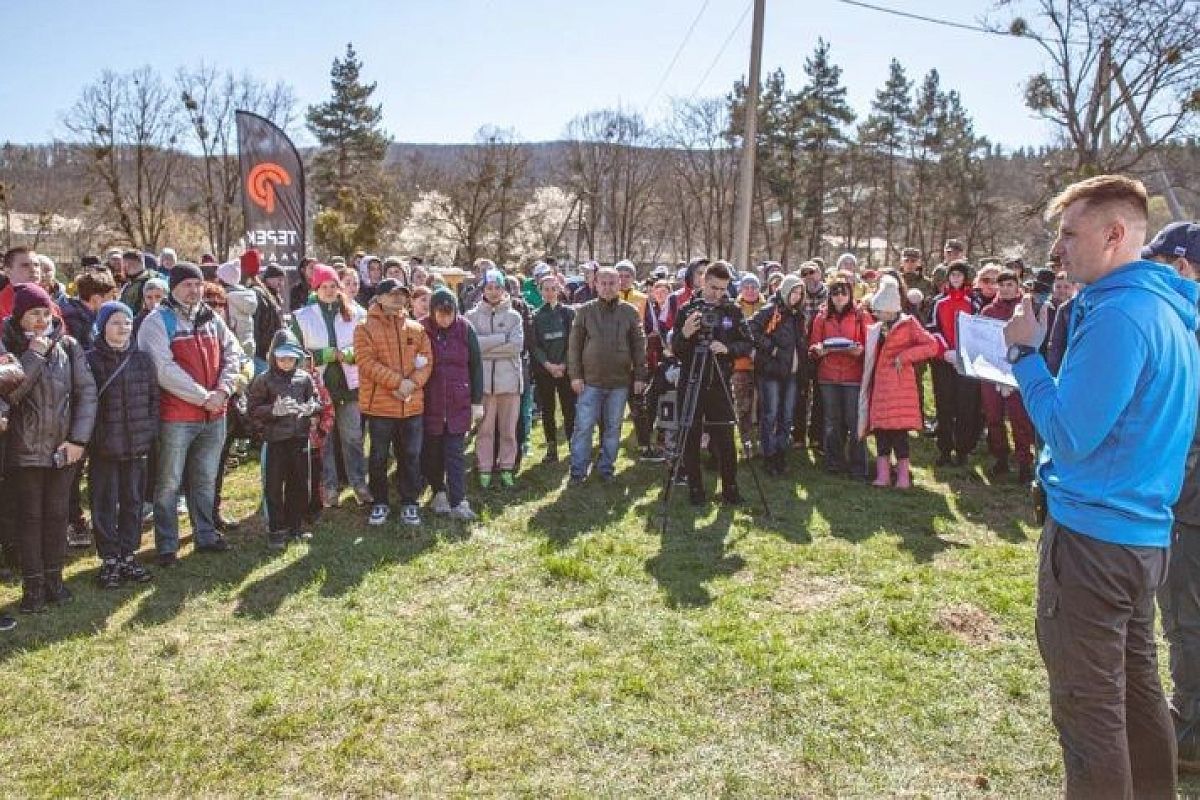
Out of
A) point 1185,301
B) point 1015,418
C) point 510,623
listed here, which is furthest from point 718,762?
point 1015,418

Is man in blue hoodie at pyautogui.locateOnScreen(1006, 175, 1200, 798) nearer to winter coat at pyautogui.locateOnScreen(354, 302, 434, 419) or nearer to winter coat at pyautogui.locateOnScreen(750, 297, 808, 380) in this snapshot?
winter coat at pyautogui.locateOnScreen(354, 302, 434, 419)

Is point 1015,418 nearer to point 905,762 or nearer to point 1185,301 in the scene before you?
point 905,762

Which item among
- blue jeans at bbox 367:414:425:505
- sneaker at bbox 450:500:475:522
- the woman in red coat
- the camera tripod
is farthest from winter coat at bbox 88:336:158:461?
the woman in red coat

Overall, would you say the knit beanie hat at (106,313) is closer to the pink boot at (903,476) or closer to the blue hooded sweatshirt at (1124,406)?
the blue hooded sweatshirt at (1124,406)

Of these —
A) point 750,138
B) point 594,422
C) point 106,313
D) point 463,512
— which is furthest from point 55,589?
point 750,138

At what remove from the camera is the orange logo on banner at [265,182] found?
9156mm

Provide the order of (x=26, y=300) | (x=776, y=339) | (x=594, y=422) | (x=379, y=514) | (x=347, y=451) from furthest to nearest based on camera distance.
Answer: (x=776, y=339) < (x=594, y=422) < (x=347, y=451) < (x=379, y=514) < (x=26, y=300)

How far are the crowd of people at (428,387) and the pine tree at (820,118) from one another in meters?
40.6

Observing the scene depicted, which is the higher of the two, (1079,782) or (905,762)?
Result: (1079,782)

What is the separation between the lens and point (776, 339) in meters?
8.67

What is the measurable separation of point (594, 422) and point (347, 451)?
2488mm

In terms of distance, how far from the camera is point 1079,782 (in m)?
2.53

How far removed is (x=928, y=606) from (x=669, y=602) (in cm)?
168

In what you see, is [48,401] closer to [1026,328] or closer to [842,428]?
[1026,328]
